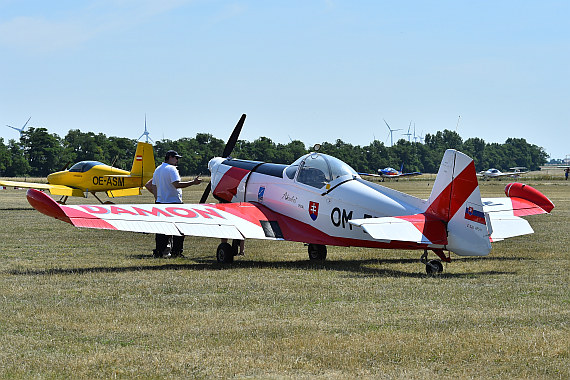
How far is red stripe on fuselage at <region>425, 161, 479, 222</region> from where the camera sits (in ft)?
29.4

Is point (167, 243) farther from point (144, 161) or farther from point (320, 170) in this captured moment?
point (144, 161)

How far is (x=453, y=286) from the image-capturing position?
27.3ft

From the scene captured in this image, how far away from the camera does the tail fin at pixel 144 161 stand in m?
25.8

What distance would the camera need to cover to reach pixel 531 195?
1241 centimetres

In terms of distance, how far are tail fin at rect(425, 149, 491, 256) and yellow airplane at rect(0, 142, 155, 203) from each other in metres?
18.0

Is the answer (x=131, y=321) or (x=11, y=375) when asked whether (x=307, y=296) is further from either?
(x=11, y=375)

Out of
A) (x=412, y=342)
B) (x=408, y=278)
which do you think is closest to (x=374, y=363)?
(x=412, y=342)

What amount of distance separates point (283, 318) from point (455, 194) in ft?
11.4

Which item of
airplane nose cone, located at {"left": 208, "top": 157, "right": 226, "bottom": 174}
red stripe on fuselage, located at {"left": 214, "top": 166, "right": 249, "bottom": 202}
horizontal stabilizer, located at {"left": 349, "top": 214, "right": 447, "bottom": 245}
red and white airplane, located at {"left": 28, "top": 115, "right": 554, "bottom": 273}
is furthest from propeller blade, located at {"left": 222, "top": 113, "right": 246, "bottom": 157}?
horizontal stabilizer, located at {"left": 349, "top": 214, "right": 447, "bottom": 245}

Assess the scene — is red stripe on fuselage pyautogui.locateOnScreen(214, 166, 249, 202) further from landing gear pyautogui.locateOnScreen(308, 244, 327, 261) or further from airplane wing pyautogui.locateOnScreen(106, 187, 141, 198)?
airplane wing pyautogui.locateOnScreen(106, 187, 141, 198)

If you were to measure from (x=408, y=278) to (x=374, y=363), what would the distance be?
4.09 metres

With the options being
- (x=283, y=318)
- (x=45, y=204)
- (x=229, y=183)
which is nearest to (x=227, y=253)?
(x=229, y=183)

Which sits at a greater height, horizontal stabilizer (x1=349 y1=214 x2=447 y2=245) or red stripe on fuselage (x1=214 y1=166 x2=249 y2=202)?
red stripe on fuselage (x1=214 y1=166 x2=249 y2=202)

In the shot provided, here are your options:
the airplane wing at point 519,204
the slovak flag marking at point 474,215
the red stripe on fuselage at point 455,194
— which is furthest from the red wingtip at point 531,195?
the slovak flag marking at point 474,215
